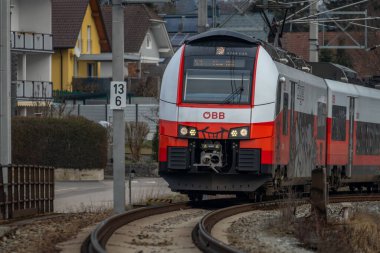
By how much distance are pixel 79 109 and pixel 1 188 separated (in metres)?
37.3

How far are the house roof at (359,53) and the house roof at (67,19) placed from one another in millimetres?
13124

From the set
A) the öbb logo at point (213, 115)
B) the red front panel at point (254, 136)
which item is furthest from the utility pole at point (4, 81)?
the öbb logo at point (213, 115)

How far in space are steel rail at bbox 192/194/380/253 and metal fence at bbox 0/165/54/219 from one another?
4.12 meters

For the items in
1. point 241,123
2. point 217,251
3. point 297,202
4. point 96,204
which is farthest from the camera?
A: point 96,204

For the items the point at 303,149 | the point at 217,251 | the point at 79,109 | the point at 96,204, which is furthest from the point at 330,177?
the point at 79,109

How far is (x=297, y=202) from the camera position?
20.0 m

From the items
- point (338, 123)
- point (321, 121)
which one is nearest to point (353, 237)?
point (321, 121)

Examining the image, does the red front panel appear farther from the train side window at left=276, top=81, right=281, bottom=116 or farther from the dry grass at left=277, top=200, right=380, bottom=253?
the dry grass at left=277, top=200, right=380, bottom=253

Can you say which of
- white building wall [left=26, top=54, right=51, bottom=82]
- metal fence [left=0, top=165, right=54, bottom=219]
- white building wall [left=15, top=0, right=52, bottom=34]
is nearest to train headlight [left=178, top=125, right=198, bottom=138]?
metal fence [left=0, top=165, right=54, bottom=219]

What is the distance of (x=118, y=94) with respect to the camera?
2105cm

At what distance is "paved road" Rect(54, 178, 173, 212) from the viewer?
88.5 feet

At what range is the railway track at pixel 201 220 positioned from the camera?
46.2 ft

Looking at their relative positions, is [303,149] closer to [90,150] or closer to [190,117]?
[190,117]

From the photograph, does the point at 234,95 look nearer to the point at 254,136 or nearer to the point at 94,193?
the point at 254,136
